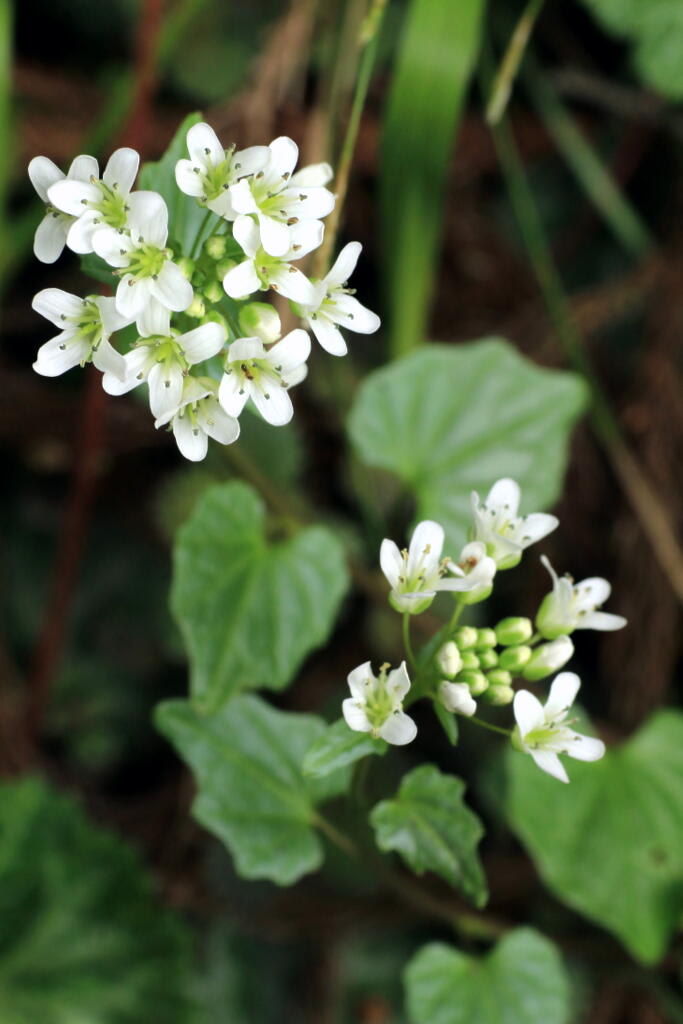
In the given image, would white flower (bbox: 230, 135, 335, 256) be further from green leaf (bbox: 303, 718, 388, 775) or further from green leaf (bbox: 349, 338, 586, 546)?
green leaf (bbox: 349, 338, 586, 546)

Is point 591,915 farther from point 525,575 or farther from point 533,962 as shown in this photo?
point 525,575

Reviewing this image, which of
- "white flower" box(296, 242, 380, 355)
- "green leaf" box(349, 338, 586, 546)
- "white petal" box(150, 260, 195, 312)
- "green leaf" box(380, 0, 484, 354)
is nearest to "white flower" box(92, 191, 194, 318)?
"white petal" box(150, 260, 195, 312)

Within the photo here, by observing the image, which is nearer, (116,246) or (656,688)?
(116,246)

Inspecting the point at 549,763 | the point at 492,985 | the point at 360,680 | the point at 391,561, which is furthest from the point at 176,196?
the point at 492,985

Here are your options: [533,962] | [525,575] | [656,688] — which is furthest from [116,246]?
[656,688]

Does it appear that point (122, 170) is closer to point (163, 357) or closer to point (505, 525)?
point (163, 357)
